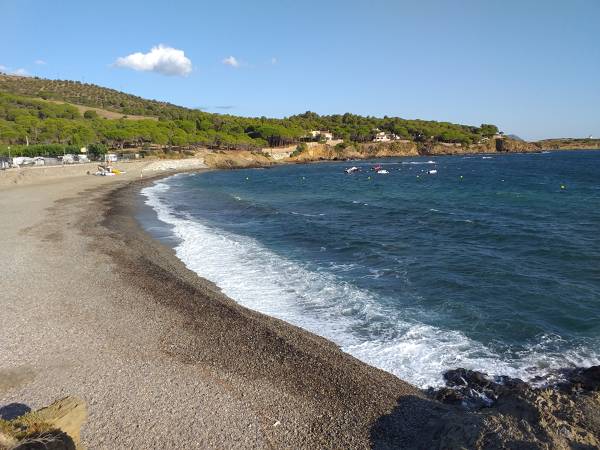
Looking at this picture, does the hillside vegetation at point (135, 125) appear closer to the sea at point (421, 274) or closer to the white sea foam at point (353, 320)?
the sea at point (421, 274)

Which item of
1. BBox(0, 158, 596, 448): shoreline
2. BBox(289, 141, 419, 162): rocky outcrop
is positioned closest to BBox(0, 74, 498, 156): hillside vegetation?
BBox(289, 141, 419, 162): rocky outcrop

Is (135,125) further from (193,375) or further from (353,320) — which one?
(193,375)

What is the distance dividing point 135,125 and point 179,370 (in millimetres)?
97179

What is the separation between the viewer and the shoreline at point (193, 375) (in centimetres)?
726

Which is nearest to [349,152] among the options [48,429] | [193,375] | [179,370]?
[179,370]

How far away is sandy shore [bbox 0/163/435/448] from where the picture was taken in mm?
7418

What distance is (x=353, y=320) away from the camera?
1273 cm

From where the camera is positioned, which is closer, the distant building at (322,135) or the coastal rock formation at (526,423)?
the coastal rock formation at (526,423)

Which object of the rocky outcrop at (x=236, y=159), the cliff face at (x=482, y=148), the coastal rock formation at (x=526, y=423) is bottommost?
the coastal rock formation at (x=526, y=423)

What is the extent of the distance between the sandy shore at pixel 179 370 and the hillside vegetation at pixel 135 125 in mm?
63525

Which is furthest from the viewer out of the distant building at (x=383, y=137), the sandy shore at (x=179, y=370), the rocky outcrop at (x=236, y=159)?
the distant building at (x=383, y=137)

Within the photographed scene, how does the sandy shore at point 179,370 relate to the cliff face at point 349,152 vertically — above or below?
below

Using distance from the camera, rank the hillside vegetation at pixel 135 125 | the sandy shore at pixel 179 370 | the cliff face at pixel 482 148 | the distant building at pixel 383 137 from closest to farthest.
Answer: the sandy shore at pixel 179 370 < the hillside vegetation at pixel 135 125 < the cliff face at pixel 482 148 < the distant building at pixel 383 137

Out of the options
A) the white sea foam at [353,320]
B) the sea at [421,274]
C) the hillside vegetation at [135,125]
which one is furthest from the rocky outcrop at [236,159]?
the white sea foam at [353,320]
